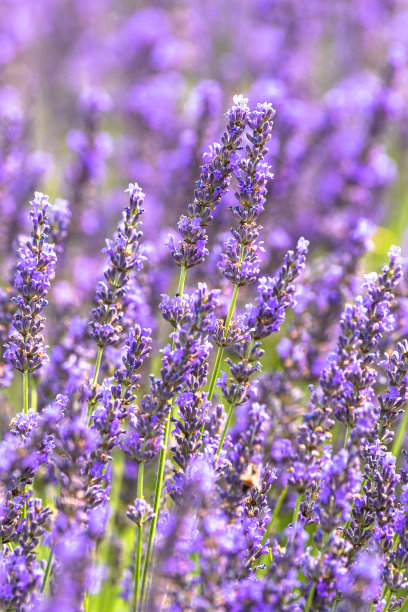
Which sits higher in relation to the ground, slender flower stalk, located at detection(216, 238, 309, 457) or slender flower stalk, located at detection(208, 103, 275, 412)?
slender flower stalk, located at detection(208, 103, 275, 412)

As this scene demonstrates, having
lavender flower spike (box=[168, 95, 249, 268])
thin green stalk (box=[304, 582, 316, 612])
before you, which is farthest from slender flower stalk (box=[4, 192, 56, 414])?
thin green stalk (box=[304, 582, 316, 612])

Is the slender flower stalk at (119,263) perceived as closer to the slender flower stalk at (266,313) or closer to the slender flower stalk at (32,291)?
the slender flower stalk at (32,291)

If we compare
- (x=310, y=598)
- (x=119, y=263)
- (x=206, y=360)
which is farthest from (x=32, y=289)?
(x=310, y=598)

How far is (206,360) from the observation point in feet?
7.70

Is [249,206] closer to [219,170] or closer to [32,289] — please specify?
[219,170]

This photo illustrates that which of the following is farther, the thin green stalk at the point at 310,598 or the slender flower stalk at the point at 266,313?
the slender flower stalk at the point at 266,313

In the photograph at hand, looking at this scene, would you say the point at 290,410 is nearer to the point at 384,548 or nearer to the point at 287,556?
the point at 384,548

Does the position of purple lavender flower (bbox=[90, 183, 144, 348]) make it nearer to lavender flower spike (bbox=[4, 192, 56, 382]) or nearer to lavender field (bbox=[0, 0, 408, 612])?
lavender field (bbox=[0, 0, 408, 612])

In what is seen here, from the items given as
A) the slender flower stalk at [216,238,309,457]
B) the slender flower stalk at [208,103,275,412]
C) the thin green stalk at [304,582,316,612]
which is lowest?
the thin green stalk at [304,582,316,612]

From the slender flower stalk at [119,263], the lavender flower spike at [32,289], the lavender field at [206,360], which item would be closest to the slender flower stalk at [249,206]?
the lavender field at [206,360]

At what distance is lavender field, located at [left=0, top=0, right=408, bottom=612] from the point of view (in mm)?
1911

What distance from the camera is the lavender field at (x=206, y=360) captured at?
191 centimetres

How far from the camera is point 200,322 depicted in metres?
2.10

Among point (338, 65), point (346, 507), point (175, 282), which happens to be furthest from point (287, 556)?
point (338, 65)
